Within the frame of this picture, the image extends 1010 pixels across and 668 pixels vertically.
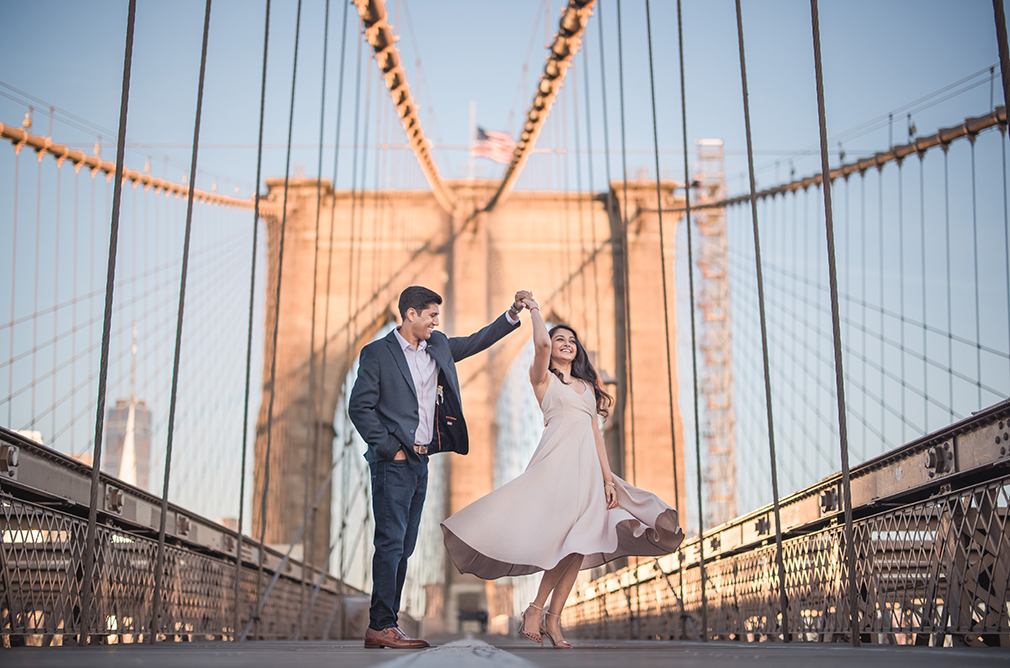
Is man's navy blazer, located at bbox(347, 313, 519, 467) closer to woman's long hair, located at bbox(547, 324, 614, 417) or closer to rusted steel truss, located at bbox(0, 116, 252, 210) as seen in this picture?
woman's long hair, located at bbox(547, 324, 614, 417)

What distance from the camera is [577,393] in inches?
162

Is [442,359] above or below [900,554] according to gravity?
above

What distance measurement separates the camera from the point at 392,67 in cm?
1284

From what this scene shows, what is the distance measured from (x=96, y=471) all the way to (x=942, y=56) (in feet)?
43.8

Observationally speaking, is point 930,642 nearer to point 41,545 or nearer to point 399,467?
point 399,467

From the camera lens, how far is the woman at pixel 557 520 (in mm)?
3832

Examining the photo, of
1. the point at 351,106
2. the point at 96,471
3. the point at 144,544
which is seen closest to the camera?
the point at 96,471

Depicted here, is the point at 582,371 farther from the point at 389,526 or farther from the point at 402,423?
the point at 389,526

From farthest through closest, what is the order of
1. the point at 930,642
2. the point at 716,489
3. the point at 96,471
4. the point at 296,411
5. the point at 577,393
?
the point at 716,489
the point at 296,411
the point at 577,393
the point at 96,471
the point at 930,642

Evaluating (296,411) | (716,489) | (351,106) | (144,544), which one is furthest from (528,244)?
(716,489)

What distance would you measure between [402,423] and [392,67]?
1009 centimetres

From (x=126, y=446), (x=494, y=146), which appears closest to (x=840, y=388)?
(x=494, y=146)

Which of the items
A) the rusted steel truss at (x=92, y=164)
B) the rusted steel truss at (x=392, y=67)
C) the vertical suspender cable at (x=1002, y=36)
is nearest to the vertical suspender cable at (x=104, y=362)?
the vertical suspender cable at (x=1002, y=36)

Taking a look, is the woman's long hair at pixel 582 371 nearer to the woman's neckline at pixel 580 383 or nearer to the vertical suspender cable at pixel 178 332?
the woman's neckline at pixel 580 383
